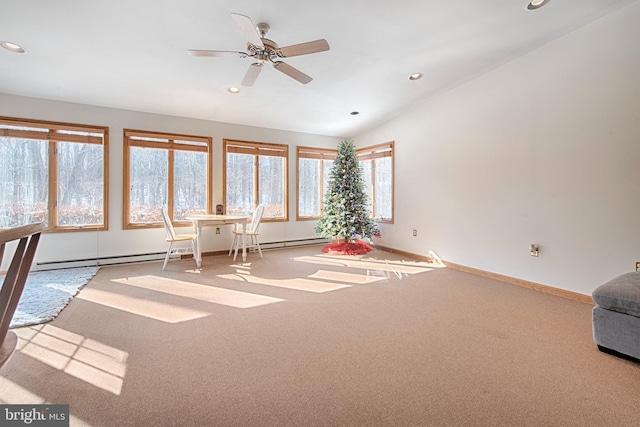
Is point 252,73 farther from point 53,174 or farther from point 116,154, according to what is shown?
point 53,174

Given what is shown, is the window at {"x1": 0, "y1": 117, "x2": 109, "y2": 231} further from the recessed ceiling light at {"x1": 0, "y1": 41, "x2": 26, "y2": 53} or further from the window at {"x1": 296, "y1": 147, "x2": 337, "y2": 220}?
the window at {"x1": 296, "y1": 147, "x2": 337, "y2": 220}

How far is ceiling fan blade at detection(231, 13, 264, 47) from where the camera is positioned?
2.33 meters

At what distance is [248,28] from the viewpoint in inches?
98.7

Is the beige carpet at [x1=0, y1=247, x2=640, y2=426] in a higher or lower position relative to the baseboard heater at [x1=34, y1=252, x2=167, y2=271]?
lower

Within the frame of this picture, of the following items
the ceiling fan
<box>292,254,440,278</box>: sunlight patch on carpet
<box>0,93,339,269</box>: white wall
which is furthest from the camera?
<box>292,254,440,278</box>: sunlight patch on carpet

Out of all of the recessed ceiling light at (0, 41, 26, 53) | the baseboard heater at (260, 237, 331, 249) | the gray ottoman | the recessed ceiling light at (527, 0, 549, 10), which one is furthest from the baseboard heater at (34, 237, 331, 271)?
the recessed ceiling light at (527, 0, 549, 10)

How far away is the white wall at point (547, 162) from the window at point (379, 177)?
1.00 meters

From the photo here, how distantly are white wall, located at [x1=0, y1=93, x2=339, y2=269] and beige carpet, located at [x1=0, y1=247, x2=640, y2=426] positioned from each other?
1.43 metres

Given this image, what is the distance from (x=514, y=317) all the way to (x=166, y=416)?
119 inches

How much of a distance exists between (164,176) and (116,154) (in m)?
0.76

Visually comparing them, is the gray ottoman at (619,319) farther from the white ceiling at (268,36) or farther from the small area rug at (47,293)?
the small area rug at (47,293)

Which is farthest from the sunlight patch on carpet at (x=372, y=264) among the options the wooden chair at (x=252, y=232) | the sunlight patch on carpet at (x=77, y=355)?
the sunlight patch on carpet at (x=77, y=355)

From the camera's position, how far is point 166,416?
5.31ft

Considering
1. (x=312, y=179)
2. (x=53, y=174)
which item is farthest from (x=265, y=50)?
(x=312, y=179)
